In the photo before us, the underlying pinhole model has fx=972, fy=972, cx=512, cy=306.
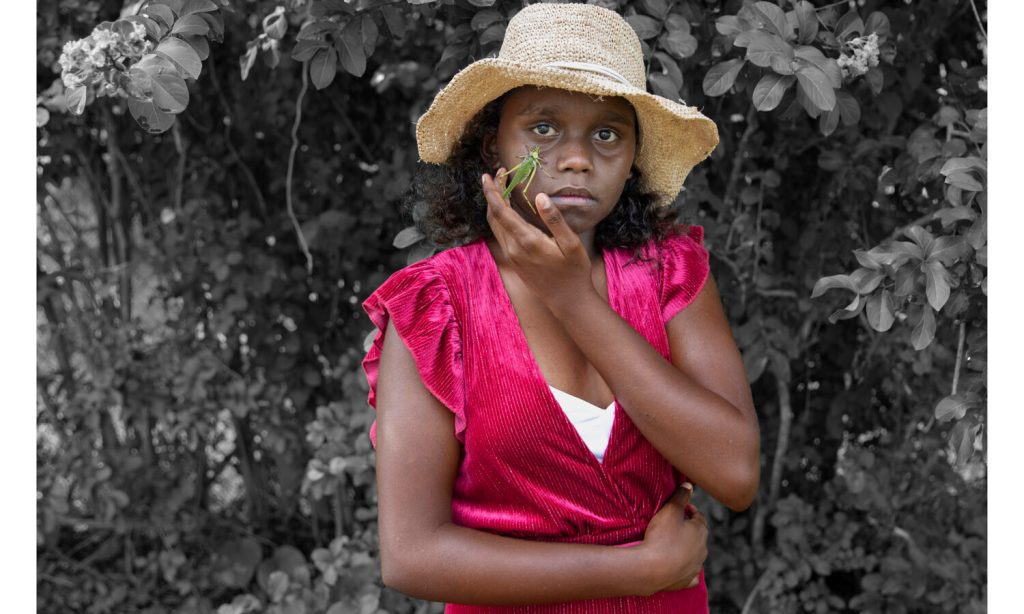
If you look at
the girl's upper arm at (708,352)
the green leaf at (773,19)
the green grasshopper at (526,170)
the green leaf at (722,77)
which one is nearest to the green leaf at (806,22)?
the green leaf at (773,19)

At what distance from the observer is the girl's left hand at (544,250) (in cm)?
133

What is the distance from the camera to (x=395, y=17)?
6.91 ft

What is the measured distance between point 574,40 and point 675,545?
0.77 m

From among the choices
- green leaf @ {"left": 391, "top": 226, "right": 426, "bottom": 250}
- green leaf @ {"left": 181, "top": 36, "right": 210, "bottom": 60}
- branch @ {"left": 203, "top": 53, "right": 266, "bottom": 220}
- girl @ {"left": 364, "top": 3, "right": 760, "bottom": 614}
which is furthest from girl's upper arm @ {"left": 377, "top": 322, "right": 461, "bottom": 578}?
branch @ {"left": 203, "top": 53, "right": 266, "bottom": 220}

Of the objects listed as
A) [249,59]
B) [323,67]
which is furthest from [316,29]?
[249,59]

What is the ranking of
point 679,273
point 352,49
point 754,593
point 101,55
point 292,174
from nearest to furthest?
point 679,273 → point 101,55 → point 352,49 → point 754,593 → point 292,174

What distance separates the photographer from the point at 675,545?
4.69 ft

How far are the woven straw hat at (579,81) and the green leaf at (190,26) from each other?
0.53m

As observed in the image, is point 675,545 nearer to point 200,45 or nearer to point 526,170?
point 526,170

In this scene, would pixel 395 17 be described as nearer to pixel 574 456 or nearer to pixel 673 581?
pixel 574 456

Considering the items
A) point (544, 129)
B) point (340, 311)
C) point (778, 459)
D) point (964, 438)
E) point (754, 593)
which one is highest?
point (544, 129)

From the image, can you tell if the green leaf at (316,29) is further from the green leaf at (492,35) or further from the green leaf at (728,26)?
the green leaf at (728,26)

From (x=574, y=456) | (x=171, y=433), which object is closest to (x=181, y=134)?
(x=171, y=433)

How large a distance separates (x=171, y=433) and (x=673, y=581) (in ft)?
8.14
